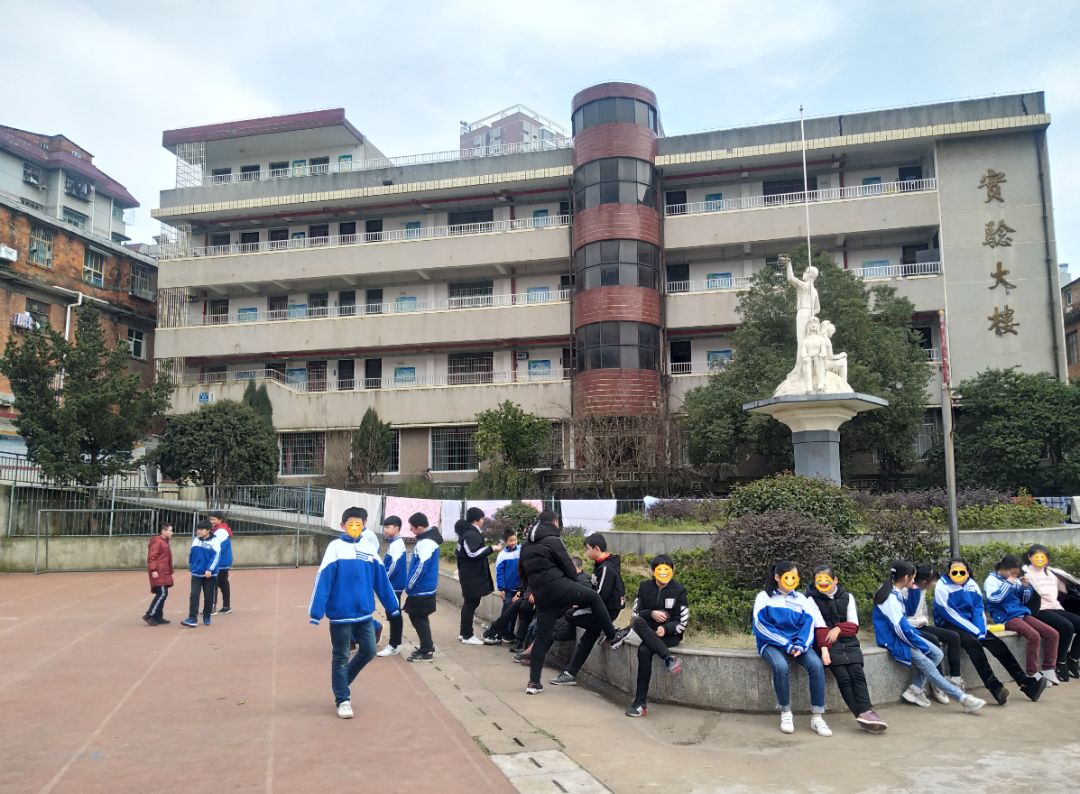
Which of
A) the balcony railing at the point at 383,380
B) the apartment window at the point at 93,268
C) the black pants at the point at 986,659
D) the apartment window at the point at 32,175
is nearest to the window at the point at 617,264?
the balcony railing at the point at 383,380

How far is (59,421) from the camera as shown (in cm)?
2116

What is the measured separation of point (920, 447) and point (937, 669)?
88.4 feet

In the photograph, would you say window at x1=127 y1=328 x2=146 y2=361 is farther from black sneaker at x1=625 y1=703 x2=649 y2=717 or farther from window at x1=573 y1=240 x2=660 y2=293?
black sneaker at x1=625 y1=703 x2=649 y2=717

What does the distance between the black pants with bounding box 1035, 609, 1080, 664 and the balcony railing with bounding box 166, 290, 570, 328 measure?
27.7 metres

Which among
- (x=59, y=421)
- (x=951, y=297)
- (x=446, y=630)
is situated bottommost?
(x=446, y=630)

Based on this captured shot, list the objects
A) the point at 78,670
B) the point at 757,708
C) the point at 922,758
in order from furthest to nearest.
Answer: the point at 78,670 < the point at 757,708 < the point at 922,758

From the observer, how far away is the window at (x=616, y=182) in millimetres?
33656

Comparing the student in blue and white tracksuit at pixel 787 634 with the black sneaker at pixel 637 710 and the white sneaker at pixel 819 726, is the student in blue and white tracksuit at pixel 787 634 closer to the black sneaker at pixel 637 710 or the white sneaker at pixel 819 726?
the white sneaker at pixel 819 726

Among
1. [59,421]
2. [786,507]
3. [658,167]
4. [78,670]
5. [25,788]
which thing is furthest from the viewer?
[658,167]

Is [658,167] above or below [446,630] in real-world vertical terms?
above

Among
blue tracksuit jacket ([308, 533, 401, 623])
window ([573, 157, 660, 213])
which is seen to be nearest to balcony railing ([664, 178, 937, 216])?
window ([573, 157, 660, 213])

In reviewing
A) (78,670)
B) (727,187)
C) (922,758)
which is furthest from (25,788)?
(727,187)

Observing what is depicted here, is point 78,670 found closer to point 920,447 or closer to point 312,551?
point 312,551

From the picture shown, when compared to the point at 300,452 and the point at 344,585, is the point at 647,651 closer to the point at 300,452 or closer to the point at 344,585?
the point at 344,585
